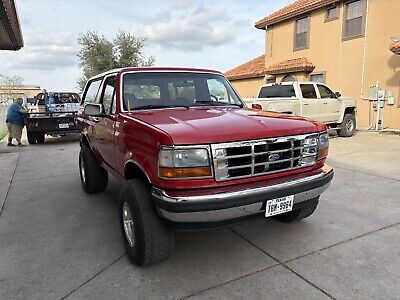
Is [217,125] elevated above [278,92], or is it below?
below

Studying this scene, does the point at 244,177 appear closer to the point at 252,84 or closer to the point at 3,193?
the point at 3,193

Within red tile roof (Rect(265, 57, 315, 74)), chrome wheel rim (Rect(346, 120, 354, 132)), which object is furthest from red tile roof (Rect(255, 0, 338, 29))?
chrome wheel rim (Rect(346, 120, 354, 132))

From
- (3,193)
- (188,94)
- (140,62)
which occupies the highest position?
(140,62)

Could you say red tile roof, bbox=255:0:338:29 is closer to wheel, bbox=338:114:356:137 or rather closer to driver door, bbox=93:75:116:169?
wheel, bbox=338:114:356:137

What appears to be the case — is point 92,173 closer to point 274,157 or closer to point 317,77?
point 274,157

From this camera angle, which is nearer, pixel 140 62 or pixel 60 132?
pixel 60 132

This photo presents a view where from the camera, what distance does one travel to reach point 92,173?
17.0 ft

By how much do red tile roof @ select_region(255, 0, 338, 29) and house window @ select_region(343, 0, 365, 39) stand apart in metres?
0.81

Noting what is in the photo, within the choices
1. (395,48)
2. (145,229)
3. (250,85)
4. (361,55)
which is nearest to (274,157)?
(145,229)

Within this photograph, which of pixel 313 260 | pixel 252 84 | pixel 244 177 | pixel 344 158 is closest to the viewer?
pixel 244 177

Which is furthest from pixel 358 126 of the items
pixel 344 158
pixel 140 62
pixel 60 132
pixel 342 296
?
pixel 140 62

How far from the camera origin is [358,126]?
46.2ft

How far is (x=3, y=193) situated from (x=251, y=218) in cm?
475

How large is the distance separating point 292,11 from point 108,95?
15.2 meters
